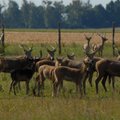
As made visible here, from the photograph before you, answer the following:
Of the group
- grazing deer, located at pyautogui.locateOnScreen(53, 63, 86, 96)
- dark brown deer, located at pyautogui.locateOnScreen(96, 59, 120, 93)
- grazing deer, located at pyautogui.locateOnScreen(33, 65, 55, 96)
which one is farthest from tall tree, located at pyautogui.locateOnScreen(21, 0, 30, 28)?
grazing deer, located at pyautogui.locateOnScreen(53, 63, 86, 96)

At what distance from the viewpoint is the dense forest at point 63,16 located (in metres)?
148

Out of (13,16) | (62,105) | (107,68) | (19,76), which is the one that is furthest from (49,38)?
(13,16)

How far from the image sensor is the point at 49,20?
150 meters

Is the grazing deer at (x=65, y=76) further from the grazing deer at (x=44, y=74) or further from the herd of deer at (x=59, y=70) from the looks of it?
the grazing deer at (x=44, y=74)

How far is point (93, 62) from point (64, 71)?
2325 mm

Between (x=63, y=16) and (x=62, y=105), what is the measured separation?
5687 inches

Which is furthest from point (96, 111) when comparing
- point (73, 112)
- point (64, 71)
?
point (64, 71)

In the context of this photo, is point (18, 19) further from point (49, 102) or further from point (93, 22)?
point (49, 102)

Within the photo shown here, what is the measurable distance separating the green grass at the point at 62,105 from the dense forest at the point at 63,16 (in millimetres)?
122308

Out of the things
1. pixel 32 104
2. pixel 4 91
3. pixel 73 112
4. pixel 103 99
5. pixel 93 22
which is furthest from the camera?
pixel 93 22

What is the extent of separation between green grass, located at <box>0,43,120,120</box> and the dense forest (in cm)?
12231

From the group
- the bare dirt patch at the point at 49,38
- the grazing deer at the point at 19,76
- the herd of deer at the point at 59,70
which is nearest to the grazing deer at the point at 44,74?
the herd of deer at the point at 59,70

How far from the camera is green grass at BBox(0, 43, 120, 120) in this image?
14.0m

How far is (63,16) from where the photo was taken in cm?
15962
